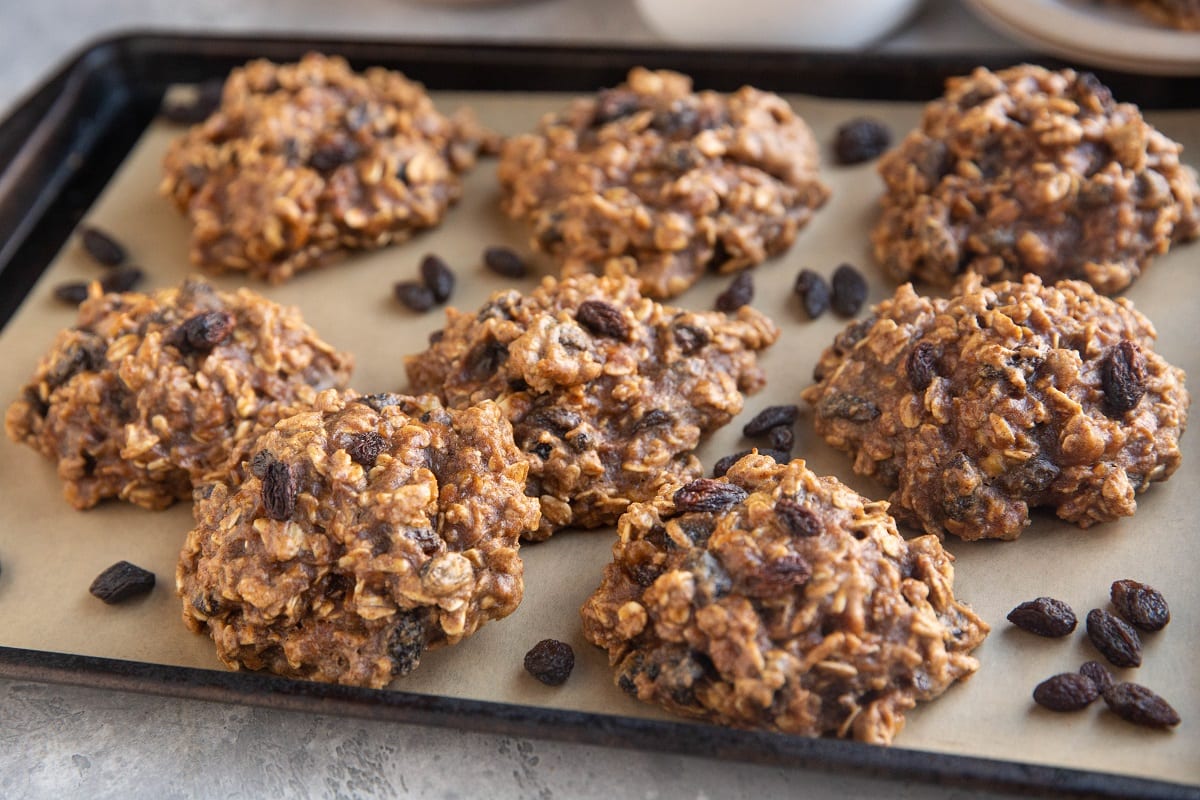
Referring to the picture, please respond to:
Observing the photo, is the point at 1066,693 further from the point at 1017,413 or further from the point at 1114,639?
the point at 1017,413

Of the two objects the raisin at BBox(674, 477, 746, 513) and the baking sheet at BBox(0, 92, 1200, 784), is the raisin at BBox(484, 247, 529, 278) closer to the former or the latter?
the baking sheet at BBox(0, 92, 1200, 784)

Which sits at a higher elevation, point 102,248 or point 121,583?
point 102,248

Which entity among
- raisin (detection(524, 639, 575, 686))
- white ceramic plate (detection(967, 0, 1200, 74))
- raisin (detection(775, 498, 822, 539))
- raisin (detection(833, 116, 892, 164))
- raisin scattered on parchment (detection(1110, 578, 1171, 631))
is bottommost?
raisin (detection(524, 639, 575, 686))

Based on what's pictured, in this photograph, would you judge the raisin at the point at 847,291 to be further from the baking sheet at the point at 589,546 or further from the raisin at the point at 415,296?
the raisin at the point at 415,296

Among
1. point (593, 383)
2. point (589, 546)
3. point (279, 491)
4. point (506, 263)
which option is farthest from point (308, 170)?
point (589, 546)

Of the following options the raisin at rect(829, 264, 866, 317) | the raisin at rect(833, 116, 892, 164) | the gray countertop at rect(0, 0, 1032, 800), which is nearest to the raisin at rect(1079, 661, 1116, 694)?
the gray countertop at rect(0, 0, 1032, 800)
